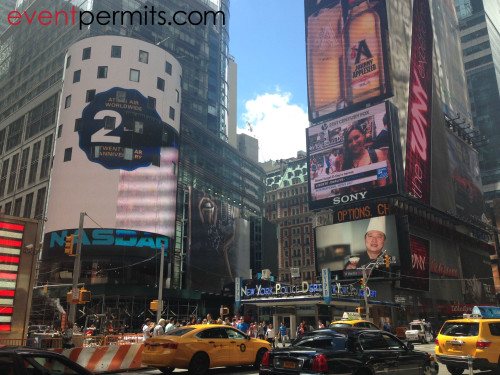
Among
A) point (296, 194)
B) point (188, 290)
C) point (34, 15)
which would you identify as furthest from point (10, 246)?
point (296, 194)

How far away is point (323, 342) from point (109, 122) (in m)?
54.7

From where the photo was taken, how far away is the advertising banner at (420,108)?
244ft

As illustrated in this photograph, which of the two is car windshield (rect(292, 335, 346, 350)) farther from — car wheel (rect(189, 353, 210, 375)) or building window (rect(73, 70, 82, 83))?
building window (rect(73, 70, 82, 83))

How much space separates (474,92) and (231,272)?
9683 centimetres

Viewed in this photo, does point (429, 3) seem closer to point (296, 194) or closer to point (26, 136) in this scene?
point (296, 194)

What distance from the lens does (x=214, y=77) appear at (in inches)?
3804

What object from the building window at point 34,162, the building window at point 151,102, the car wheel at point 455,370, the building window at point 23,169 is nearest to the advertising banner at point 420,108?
the building window at point 151,102

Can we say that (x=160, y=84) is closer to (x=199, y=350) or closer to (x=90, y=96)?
(x=90, y=96)

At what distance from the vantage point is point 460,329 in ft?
48.0

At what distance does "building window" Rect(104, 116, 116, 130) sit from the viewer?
59688 millimetres

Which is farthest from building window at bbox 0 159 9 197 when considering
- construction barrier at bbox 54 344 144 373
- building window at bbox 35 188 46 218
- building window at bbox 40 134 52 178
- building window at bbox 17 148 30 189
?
construction barrier at bbox 54 344 144 373

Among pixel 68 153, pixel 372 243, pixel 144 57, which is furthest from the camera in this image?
pixel 372 243

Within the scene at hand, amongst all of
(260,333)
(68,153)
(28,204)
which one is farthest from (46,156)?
(260,333)

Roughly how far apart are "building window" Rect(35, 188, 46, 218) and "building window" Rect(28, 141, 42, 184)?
3688mm
